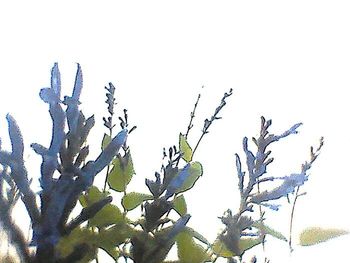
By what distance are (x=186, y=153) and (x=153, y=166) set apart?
8cm

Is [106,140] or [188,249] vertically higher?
[106,140]

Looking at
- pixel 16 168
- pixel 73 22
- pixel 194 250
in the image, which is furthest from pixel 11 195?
pixel 73 22

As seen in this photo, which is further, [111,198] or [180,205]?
[180,205]

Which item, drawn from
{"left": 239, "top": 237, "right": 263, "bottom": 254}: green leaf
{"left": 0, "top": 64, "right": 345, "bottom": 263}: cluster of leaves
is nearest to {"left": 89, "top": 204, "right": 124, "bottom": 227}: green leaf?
{"left": 0, "top": 64, "right": 345, "bottom": 263}: cluster of leaves

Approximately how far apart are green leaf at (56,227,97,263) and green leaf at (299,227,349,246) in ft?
0.68

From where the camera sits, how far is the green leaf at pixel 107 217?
1.75 ft

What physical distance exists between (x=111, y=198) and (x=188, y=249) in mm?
115

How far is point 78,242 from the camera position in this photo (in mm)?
485

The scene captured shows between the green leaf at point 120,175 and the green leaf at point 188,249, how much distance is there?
0.24ft

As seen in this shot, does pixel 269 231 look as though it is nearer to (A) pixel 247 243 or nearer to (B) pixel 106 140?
(A) pixel 247 243

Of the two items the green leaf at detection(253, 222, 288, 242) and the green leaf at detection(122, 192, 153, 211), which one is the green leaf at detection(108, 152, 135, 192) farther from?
the green leaf at detection(253, 222, 288, 242)

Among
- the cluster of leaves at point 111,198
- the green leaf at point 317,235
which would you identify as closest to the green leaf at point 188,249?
the cluster of leaves at point 111,198

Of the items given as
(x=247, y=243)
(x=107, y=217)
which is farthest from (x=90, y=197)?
(x=247, y=243)

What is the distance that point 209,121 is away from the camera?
64cm
